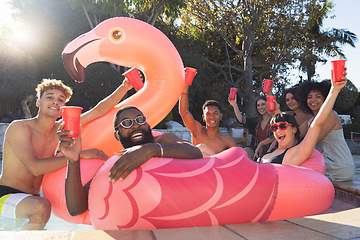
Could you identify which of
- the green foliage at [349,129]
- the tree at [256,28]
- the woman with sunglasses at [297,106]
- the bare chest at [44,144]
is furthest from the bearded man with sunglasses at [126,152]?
the green foliage at [349,129]

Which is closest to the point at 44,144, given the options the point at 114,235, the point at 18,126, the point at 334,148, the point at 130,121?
the point at 18,126

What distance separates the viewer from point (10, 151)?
116 inches

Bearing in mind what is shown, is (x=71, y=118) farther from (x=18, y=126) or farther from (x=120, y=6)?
(x=120, y=6)

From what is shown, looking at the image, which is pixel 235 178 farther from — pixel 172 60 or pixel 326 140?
pixel 326 140

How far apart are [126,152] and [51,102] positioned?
1341 millimetres

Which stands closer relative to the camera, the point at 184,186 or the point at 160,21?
the point at 184,186

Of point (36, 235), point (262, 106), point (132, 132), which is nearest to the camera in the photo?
point (36, 235)

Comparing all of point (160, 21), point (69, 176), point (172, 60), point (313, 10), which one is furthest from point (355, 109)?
point (69, 176)

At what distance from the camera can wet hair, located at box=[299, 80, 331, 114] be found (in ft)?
13.1

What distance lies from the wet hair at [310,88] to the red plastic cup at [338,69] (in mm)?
1299

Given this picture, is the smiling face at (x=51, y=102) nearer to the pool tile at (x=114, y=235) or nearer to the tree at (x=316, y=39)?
the pool tile at (x=114, y=235)

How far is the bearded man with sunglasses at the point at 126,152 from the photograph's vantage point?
2072 mm

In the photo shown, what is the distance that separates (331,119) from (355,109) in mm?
20994

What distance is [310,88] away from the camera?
4.11m
